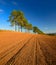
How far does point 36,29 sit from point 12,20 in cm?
6138

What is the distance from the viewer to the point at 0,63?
7324 mm

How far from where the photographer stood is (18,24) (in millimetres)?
53875

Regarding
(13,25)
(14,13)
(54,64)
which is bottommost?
(54,64)

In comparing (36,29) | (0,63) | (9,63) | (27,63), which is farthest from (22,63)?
(36,29)

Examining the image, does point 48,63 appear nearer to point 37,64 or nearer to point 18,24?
point 37,64

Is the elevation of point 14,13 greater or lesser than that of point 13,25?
greater

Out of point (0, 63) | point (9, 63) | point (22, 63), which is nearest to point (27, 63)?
point (22, 63)

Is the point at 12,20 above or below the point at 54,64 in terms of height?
above

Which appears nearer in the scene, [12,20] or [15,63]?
[15,63]

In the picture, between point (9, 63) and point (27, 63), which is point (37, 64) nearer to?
point (27, 63)

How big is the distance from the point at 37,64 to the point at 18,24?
47175 mm

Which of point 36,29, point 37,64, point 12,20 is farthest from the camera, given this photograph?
point 36,29

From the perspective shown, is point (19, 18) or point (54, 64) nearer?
point (54, 64)

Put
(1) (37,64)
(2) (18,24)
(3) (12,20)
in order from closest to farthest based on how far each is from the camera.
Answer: (1) (37,64)
(3) (12,20)
(2) (18,24)
